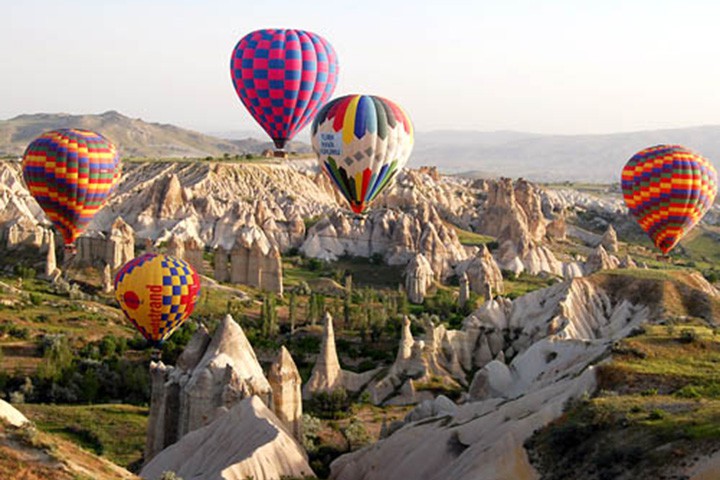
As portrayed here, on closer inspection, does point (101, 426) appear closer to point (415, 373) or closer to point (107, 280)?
point (415, 373)

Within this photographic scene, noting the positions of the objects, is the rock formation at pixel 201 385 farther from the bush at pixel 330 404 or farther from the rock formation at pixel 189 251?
the rock formation at pixel 189 251

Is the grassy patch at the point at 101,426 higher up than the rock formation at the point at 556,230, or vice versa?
the rock formation at the point at 556,230

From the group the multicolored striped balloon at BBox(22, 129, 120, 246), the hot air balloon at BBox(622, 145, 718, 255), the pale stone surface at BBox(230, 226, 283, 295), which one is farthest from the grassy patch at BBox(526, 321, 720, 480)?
the pale stone surface at BBox(230, 226, 283, 295)

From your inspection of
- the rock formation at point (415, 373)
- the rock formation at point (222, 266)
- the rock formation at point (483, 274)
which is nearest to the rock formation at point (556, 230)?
the rock formation at point (483, 274)

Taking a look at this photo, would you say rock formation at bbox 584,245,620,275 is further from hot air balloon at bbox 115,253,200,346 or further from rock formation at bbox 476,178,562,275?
hot air balloon at bbox 115,253,200,346

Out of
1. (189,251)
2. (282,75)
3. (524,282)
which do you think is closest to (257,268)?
(189,251)

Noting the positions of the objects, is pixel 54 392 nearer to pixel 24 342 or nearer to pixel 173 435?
pixel 24 342

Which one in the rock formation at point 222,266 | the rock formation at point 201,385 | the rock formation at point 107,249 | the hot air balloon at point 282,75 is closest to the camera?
the rock formation at point 201,385
